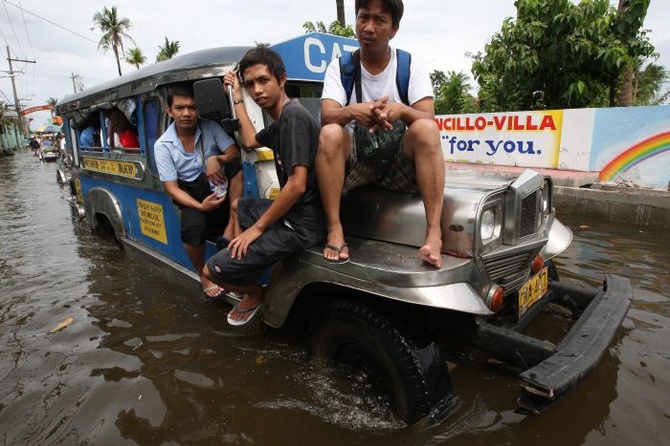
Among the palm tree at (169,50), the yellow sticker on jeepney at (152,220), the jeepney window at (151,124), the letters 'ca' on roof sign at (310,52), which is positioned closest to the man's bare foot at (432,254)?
the letters 'ca' on roof sign at (310,52)

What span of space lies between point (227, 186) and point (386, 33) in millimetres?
1542

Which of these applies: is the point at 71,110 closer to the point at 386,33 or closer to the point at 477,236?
the point at 386,33

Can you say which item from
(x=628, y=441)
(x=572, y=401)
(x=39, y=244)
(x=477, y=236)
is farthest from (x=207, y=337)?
(x=39, y=244)

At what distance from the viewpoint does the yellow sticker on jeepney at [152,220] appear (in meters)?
3.91

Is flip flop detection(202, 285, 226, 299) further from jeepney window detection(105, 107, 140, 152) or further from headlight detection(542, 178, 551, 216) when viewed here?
headlight detection(542, 178, 551, 216)

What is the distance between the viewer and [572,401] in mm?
2420

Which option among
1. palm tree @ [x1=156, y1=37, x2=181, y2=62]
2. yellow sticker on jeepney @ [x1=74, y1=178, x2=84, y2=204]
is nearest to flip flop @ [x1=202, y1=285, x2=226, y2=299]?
yellow sticker on jeepney @ [x1=74, y1=178, x2=84, y2=204]

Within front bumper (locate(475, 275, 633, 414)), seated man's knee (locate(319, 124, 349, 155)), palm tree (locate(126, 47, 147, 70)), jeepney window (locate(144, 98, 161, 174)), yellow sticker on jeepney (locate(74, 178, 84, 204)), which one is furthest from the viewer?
palm tree (locate(126, 47, 147, 70))

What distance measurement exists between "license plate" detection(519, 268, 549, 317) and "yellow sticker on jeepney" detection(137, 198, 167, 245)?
120 inches

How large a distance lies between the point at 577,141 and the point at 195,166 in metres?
7.33

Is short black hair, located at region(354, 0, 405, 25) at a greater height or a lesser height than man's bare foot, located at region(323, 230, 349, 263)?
greater

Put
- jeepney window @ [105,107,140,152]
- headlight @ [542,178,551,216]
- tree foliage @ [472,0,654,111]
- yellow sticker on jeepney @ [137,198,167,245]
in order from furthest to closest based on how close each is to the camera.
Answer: tree foliage @ [472,0,654,111] → jeepney window @ [105,107,140,152] → yellow sticker on jeepney @ [137,198,167,245] → headlight @ [542,178,551,216]

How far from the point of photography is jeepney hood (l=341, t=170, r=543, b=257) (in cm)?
204

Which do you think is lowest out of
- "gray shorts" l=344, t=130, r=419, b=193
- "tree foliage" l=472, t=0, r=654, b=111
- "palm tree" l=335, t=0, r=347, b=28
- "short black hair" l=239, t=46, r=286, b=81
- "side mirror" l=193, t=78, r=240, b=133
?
"gray shorts" l=344, t=130, r=419, b=193
